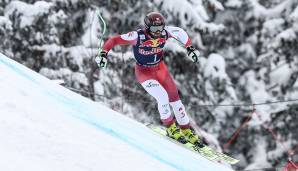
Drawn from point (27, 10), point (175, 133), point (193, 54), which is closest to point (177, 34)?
point (193, 54)

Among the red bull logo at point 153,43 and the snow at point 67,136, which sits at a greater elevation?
the red bull logo at point 153,43

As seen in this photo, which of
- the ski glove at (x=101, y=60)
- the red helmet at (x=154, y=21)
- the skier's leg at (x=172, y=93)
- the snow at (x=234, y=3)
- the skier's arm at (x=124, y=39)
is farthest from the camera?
the snow at (x=234, y=3)

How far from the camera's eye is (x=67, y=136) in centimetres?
635

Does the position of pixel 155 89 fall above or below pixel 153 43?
below

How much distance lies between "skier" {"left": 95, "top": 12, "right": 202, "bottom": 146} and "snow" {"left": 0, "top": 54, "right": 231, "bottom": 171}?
1.38 ft

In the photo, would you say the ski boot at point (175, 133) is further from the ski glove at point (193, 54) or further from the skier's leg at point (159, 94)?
the ski glove at point (193, 54)

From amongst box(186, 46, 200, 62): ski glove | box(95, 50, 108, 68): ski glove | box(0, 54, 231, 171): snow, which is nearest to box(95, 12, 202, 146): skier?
box(186, 46, 200, 62): ski glove

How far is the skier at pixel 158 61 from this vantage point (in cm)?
870

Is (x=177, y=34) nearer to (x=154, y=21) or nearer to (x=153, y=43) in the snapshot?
(x=153, y=43)

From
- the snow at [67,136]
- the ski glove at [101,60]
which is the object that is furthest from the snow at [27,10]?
the ski glove at [101,60]

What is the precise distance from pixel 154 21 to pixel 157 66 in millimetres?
801

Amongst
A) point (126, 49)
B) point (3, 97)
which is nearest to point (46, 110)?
point (3, 97)

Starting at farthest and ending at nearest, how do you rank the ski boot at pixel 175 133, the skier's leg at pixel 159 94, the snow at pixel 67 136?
1. the ski boot at pixel 175 133
2. the skier's leg at pixel 159 94
3. the snow at pixel 67 136

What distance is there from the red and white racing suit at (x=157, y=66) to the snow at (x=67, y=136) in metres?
0.47
